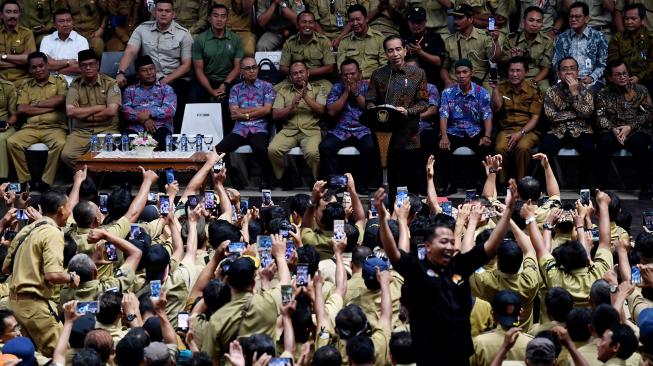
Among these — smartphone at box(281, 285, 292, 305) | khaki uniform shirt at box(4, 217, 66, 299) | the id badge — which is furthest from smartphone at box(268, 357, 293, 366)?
the id badge

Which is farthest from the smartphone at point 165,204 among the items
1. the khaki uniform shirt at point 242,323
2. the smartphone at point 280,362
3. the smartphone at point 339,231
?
the smartphone at point 280,362

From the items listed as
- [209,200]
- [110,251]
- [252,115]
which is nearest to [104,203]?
[209,200]

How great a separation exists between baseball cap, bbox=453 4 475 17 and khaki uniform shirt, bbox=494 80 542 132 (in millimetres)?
1132

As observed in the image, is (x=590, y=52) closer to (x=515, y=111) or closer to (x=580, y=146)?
(x=515, y=111)

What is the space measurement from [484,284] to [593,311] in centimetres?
143

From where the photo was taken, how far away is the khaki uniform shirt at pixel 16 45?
1609 cm

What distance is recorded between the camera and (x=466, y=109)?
14844 mm

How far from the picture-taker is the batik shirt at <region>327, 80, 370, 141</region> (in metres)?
14.9

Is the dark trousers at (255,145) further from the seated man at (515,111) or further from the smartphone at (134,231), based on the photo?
the smartphone at (134,231)

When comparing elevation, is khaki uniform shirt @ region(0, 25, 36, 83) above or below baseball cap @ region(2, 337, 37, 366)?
below

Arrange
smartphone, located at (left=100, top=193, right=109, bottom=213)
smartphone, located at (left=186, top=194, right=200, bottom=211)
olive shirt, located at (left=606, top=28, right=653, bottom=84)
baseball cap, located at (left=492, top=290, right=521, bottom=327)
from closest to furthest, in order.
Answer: baseball cap, located at (left=492, top=290, right=521, bottom=327)
smartphone, located at (left=186, top=194, right=200, bottom=211)
smartphone, located at (left=100, top=193, right=109, bottom=213)
olive shirt, located at (left=606, top=28, right=653, bottom=84)

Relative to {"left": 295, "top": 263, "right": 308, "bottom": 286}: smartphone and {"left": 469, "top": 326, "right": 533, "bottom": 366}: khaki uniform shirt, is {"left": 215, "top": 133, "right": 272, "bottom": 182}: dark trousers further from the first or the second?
{"left": 469, "top": 326, "right": 533, "bottom": 366}: khaki uniform shirt

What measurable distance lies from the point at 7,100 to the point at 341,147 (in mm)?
4025

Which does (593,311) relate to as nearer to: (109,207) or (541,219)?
(541,219)
